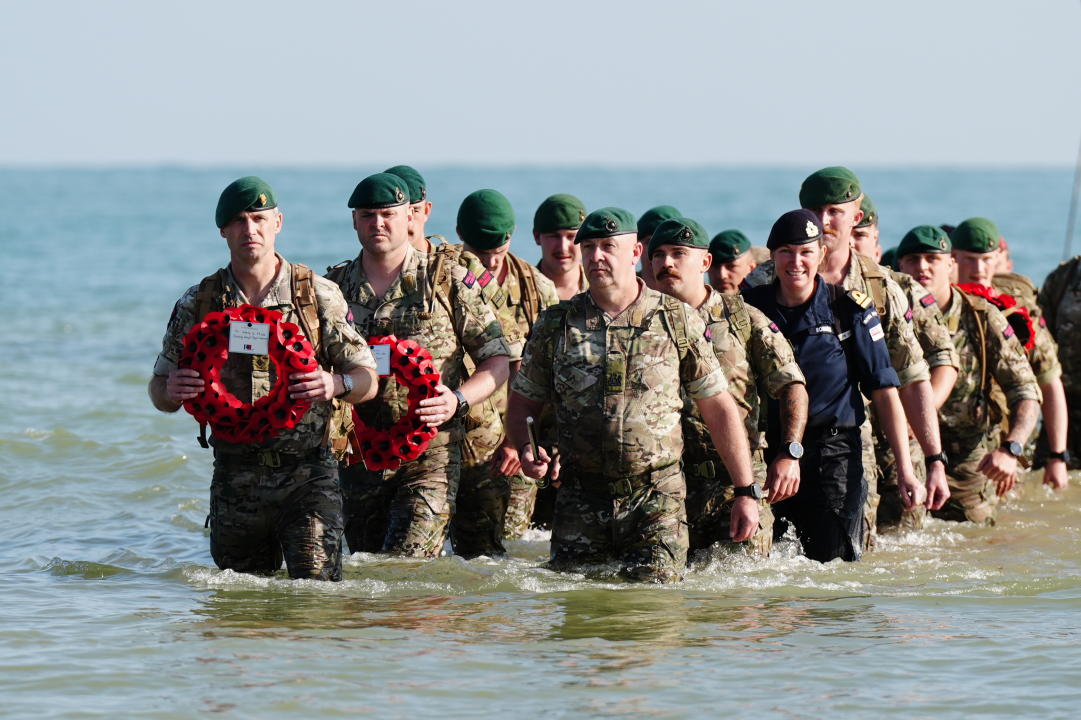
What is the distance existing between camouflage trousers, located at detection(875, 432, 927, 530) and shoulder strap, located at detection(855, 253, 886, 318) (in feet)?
3.80

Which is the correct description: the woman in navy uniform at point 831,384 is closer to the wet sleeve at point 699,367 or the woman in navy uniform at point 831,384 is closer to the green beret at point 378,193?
the wet sleeve at point 699,367

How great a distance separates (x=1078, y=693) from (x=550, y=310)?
9.90 feet

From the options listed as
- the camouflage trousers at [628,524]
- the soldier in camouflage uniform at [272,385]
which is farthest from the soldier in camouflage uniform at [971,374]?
the soldier in camouflage uniform at [272,385]

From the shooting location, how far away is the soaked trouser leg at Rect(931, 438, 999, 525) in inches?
436

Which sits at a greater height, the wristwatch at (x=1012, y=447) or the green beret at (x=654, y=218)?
the green beret at (x=654, y=218)

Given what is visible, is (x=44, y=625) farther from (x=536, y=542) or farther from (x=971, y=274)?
(x=971, y=274)

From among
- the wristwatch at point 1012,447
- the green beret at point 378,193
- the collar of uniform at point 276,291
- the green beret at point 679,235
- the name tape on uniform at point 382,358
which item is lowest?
the wristwatch at point 1012,447

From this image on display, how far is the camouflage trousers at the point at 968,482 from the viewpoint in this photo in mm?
11062

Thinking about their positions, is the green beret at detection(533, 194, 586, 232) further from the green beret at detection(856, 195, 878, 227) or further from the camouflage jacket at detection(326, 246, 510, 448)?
the green beret at detection(856, 195, 878, 227)

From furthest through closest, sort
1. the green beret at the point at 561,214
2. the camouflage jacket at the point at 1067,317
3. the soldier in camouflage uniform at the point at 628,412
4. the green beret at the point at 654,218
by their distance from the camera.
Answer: the camouflage jacket at the point at 1067,317 < the green beret at the point at 561,214 < the green beret at the point at 654,218 < the soldier in camouflage uniform at the point at 628,412

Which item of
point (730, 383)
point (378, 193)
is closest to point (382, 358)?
point (378, 193)

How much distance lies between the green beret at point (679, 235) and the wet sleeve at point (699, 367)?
2.01ft

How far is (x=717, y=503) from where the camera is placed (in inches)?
337

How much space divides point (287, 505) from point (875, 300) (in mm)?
3592
